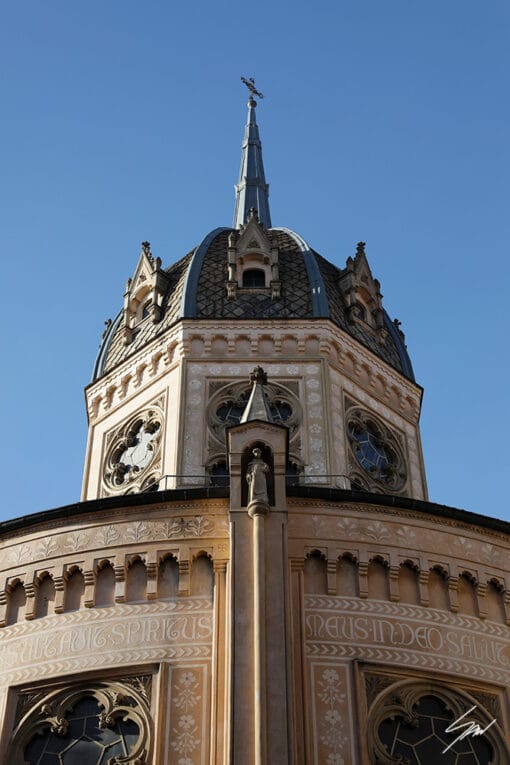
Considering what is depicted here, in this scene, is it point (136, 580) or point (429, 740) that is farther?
point (136, 580)

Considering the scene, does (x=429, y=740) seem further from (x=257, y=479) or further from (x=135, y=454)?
(x=135, y=454)

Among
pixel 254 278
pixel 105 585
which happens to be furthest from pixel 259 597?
pixel 254 278

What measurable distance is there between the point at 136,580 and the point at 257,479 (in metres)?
2.41

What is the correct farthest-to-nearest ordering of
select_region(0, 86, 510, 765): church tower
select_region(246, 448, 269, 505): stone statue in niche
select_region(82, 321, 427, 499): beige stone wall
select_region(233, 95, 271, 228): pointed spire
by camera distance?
1. select_region(233, 95, 271, 228): pointed spire
2. select_region(82, 321, 427, 499): beige stone wall
3. select_region(246, 448, 269, 505): stone statue in niche
4. select_region(0, 86, 510, 765): church tower

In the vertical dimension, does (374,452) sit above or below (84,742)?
above

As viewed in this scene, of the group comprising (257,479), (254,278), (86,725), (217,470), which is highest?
(254,278)

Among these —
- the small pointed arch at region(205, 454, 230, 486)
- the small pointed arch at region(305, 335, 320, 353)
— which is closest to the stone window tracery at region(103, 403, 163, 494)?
the small pointed arch at region(205, 454, 230, 486)

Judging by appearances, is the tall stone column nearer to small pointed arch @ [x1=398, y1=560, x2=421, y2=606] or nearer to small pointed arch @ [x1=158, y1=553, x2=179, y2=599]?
small pointed arch @ [x1=158, y1=553, x2=179, y2=599]

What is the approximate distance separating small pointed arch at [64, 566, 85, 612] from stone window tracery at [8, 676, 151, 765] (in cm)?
134

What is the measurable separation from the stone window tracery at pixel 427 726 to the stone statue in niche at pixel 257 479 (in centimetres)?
306

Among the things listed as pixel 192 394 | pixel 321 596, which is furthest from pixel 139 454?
pixel 321 596

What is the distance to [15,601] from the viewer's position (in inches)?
746

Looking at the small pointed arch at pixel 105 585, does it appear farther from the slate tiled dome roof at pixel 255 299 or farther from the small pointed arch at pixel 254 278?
the small pointed arch at pixel 254 278

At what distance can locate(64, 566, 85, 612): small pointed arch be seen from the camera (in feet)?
60.7
